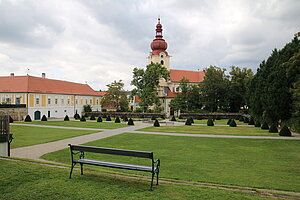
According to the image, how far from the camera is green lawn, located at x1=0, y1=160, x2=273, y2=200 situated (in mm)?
5223

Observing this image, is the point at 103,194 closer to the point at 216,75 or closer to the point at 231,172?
the point at 231,172

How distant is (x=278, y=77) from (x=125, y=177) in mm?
25134

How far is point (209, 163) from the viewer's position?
33.7ft

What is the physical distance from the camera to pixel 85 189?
5664mm

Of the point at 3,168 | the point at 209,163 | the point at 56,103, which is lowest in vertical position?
the point at 209,163

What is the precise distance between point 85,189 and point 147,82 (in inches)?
1735

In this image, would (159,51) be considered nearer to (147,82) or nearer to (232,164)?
(147,82)

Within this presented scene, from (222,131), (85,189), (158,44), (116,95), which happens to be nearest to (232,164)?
(85,189)

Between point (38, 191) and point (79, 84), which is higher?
point (79, 84)

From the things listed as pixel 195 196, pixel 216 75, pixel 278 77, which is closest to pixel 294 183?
pixel 195 196

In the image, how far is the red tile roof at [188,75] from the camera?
60.3 meters

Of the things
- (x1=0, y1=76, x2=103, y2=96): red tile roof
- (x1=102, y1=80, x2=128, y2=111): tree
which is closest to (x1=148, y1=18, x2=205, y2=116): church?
(x1=102, y1=80, x2=128, y2=111): tree

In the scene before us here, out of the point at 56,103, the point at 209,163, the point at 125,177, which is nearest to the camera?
the point at 125,177

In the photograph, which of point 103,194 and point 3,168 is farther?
point 3,168
